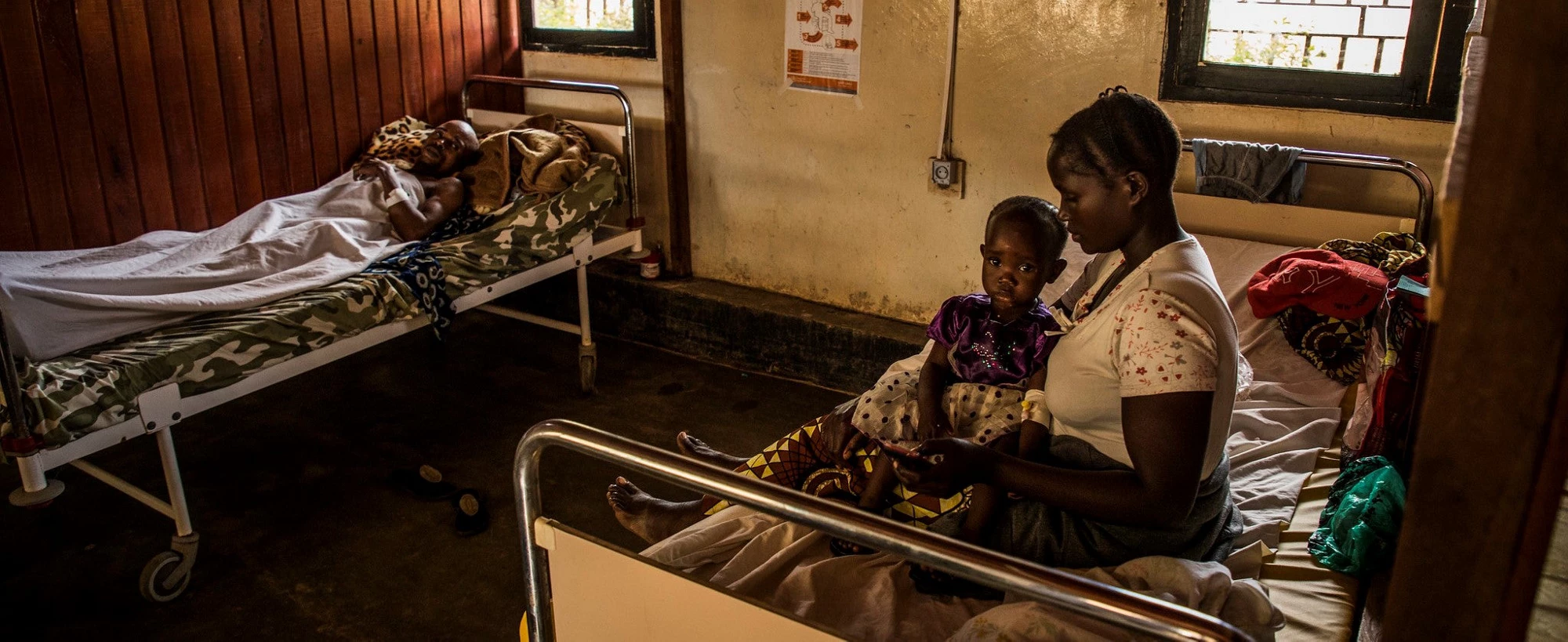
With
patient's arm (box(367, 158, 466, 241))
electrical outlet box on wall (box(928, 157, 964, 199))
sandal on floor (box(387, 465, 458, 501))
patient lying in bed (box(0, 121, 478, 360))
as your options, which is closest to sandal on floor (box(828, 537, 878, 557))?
sandal on floor (box(387, 465, 458, 501))

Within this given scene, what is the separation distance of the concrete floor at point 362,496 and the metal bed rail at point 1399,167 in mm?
2107

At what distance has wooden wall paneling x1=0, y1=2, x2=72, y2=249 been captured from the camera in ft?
11.8

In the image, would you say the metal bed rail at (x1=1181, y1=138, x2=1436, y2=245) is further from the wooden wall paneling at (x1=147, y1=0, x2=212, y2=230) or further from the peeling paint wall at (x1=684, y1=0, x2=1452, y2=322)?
the wooden wall paneling at (x1=147, y1=0, x2=212, y2=230)

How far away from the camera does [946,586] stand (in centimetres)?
184

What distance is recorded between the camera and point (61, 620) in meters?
2.81

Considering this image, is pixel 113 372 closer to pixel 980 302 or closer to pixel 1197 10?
pixel 980 302

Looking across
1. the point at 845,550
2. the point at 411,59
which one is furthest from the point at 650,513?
the point at 411,59

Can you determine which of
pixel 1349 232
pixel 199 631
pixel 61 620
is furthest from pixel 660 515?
pixel 1349 232

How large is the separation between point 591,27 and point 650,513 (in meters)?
3.43

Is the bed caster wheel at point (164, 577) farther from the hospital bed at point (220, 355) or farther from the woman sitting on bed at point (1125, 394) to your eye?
the woman sitting on bed at point (1125, 394)

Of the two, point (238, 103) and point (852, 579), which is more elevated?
point (238, 103)

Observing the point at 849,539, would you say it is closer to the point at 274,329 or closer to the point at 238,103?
the point at 274,329

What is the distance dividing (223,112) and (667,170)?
1907mm

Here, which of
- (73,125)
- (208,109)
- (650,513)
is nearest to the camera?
(650,513)
